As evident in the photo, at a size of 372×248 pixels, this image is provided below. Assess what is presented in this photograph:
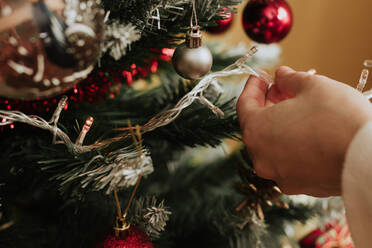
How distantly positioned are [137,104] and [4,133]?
9.1 inches

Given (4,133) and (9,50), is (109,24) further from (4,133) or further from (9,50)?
(4,133)

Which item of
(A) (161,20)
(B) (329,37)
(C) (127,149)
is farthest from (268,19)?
(B) (329,37)

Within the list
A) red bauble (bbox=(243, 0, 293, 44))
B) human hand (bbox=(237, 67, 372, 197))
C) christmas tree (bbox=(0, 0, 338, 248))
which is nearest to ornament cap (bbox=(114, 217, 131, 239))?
christmas tree (bbox=(0, 0, 338, 248))

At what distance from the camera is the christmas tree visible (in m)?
0.34

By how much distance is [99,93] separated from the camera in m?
0.51

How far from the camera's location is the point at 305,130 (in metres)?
0.33

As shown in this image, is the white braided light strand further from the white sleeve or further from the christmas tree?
the white sleeve

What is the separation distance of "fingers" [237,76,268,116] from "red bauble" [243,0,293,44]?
22cm

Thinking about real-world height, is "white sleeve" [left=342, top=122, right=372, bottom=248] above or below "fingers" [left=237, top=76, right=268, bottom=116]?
below

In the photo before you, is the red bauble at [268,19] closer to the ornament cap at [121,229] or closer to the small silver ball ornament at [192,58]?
the small silver ball ornament at [192,58]

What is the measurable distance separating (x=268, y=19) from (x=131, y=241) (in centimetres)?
46

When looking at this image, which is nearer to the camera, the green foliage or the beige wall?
the green foliage

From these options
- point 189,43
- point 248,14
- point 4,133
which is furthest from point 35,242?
point 248,14

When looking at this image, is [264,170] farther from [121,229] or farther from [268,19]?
[268,19]
